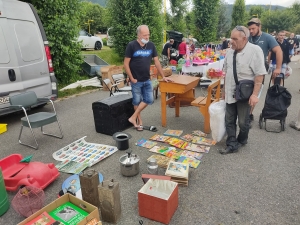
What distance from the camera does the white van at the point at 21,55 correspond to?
469 centimetres

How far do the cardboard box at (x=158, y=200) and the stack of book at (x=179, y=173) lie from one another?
37 centimetres

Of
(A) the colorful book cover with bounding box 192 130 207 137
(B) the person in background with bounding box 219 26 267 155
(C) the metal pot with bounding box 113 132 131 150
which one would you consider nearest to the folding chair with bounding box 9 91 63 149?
(C) the metal pot with bounding box 113 132 131 150

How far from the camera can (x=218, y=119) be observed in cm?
363

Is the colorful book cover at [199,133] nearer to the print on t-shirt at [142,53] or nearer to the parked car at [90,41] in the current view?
the print on t-shirt at [142,53]

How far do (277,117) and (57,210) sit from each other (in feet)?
12.8

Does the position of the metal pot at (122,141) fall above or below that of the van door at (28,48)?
below

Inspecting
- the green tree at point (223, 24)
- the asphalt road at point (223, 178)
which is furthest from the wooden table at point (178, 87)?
the green tree at point (223, 24)

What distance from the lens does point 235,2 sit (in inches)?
1371

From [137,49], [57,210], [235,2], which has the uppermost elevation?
[235,2]

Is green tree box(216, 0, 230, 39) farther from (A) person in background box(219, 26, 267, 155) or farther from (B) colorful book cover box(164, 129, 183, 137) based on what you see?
(A) person in background box(219, 26, 267, 155)

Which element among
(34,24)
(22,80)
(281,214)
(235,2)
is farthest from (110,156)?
(235,2)

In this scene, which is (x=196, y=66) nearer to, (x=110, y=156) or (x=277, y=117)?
(x=277, y=117)

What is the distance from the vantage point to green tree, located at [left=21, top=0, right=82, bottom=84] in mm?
6902

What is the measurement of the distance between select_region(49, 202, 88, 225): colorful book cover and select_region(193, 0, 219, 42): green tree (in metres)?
23.3
